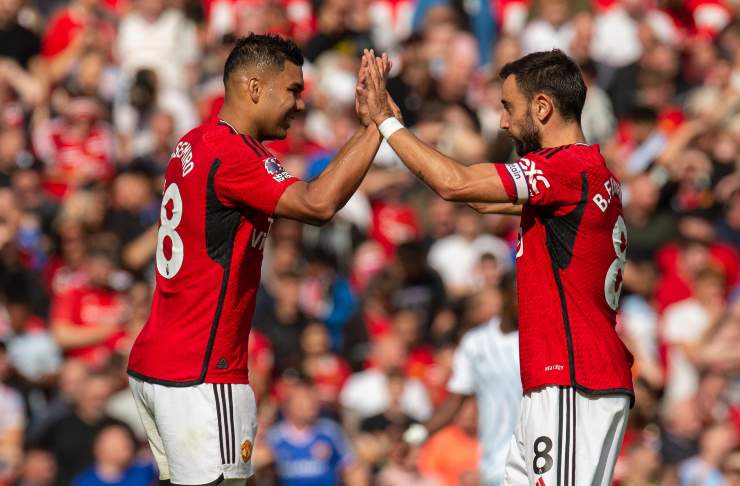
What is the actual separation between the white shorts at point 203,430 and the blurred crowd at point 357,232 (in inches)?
116

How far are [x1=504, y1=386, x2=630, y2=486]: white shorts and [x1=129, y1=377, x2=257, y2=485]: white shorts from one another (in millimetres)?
1263

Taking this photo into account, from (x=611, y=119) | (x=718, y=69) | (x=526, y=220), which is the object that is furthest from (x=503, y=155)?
(x=526, y=220)

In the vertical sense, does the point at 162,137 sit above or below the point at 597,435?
above

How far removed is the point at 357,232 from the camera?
14.1 metres

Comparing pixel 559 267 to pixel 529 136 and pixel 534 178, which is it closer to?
pixel 534 178

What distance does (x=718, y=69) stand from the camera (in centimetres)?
1570

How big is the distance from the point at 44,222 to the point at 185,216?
7.62 metres

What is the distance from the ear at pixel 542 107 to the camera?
6.79 m

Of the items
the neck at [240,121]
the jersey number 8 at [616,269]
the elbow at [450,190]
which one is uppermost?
the neck at [240,121]

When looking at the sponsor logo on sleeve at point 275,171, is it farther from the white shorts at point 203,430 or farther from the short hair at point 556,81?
the short hair at point 556,81

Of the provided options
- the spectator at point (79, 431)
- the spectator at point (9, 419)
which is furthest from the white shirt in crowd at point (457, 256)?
the spectator at point (9, 419)

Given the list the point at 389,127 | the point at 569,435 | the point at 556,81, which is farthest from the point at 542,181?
the point at 569,435

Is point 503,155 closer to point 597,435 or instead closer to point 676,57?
point 676,57

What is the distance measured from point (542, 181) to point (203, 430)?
1.81 m
